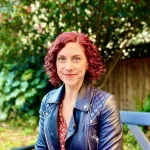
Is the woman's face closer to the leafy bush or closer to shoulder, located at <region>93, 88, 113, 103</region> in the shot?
shoulder, located at <region>93, 88, 113, 103</region>

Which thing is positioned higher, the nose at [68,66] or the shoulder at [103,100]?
the nose at [68,66]

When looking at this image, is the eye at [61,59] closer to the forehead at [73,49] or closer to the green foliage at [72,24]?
the forehead at [73,49]

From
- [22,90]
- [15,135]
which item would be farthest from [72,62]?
[22,90]

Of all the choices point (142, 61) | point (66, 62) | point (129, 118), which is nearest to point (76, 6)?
point (142, 61)

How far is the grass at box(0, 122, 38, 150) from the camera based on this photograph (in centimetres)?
501

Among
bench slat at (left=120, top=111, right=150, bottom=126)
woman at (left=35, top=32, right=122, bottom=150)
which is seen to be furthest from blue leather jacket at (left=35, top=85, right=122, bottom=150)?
bench slat at (left=120, top=111, right=150, bottom=126)

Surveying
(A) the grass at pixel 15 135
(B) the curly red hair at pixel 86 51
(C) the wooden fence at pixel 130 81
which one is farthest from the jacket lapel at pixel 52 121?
(C) the wooden fence at pixel 130 81

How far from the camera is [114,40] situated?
5.65 meters

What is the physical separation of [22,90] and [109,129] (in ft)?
14.9

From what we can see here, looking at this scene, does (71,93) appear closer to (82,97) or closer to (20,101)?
(82,97)

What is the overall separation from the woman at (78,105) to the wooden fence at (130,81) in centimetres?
404

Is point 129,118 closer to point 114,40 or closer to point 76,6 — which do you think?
point 76,6

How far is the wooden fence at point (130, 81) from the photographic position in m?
5.72

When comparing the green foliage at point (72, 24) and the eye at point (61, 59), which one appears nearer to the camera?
the eye at point (61, 59)
